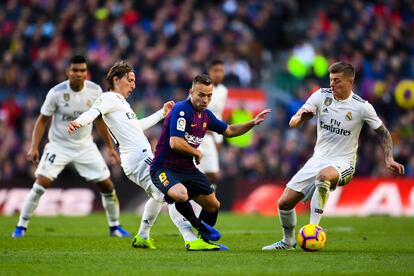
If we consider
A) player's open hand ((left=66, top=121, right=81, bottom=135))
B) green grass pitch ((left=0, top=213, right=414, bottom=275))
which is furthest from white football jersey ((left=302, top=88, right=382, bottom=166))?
player's open hand ((left=66, top=121, right=81, bottom=135))

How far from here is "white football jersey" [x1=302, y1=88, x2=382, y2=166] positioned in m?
12.0

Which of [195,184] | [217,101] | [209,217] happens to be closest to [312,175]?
[209,217]

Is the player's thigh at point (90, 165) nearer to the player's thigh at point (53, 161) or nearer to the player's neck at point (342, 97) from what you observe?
the player's thigh at point (53, 161)

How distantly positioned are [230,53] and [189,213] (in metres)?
16.2

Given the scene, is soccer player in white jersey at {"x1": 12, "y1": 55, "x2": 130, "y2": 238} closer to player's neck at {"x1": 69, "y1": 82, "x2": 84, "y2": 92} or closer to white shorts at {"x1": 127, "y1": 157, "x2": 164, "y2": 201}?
player's neck at {"x1": 69, "y1": 82, "x2": 84, "y2": 92}

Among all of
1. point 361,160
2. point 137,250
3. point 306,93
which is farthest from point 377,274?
point 306,93

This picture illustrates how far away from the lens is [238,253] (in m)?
11.2

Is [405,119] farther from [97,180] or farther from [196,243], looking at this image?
[196,243]

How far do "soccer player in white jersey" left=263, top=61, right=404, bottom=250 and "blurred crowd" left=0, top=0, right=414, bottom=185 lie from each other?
12083 millimetres

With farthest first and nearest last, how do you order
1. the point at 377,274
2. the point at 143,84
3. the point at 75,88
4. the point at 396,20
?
the point at 396,20 → the point at 143,84 → the point at 75,88 → the point at 377,274

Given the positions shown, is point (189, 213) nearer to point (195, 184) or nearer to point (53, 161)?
point (195, 184)

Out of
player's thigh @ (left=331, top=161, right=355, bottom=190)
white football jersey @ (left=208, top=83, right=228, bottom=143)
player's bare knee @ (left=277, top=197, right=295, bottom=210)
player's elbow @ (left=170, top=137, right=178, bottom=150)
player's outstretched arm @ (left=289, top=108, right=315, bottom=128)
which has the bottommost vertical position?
player's bare knee @ (left=277, top=197, right=295, bottom=210)

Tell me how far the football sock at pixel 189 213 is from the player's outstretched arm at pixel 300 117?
1622 mm

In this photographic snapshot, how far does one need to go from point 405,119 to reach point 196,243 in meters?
14.6
